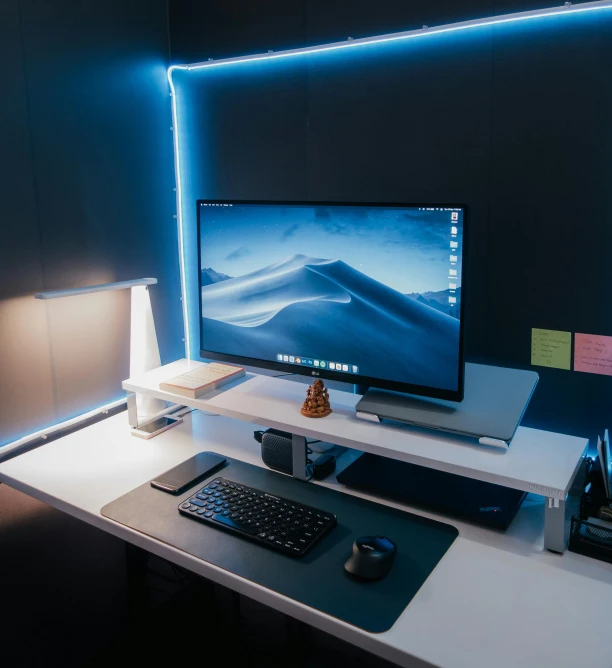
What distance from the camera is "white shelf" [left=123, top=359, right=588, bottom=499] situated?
1.22 m

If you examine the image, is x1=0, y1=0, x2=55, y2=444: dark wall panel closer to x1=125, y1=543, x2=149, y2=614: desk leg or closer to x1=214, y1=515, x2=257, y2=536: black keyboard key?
x1=125, y1=543, x2=149, y2=614: desk leg

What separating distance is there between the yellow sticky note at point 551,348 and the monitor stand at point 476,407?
0.34 ft

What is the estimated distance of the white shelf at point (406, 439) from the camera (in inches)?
48.1

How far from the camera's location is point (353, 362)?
58.4 inches

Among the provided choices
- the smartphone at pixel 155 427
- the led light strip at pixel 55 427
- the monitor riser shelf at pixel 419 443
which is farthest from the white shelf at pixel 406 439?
the led light strip at pixel 55 427

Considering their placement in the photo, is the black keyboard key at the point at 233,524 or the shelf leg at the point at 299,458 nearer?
the black keyboard key at the point at 233,524

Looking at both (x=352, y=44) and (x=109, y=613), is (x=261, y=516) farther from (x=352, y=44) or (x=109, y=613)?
(x=352, y=44)

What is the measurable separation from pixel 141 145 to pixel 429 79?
925 millimetres

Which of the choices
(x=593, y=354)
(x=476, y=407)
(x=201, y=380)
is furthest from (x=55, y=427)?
(x=593, y=354)

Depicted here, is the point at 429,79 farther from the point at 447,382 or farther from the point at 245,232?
the point at 447,382

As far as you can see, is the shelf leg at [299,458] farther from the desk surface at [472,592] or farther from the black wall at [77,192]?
the black wall at [77,192]

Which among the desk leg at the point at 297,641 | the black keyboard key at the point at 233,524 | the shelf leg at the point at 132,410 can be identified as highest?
the shelf leg at the point at 132,410

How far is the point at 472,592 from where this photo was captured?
3.68 ft

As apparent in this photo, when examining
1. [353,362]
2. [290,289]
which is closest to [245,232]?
[290,289]
